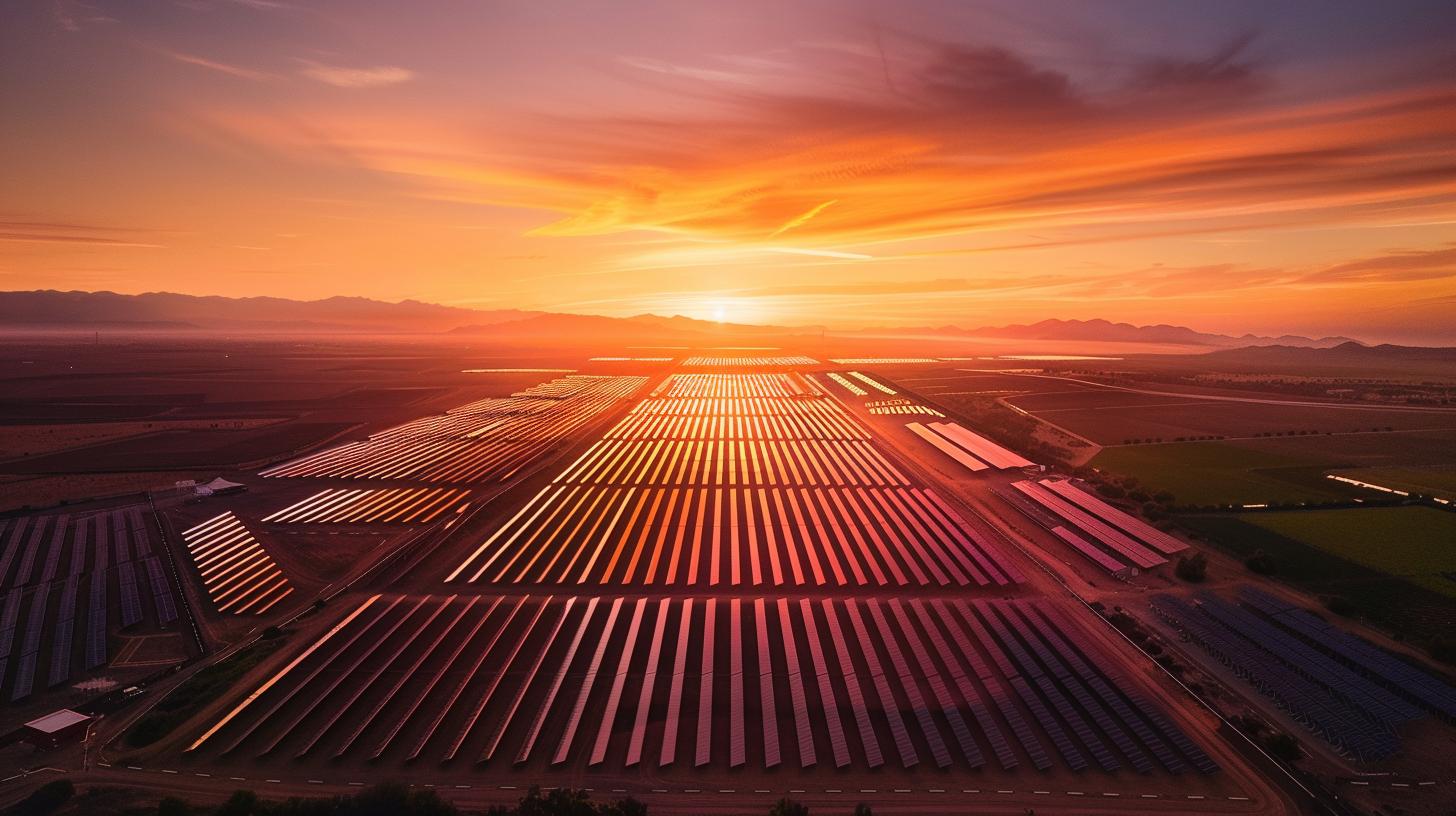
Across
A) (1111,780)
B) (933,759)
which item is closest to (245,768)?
(933,759)

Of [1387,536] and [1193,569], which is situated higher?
[1387,536]

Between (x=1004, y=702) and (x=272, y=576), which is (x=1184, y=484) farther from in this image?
(x=272, y=576)

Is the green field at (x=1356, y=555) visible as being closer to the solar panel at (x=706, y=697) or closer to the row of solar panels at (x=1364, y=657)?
the row of solar panels at (x=1364, y=657)

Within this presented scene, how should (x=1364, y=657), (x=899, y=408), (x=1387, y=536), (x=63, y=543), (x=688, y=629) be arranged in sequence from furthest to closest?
(x=899, y=408) → (x=63, y=543) → (x=1387, y=536) → (x=688, y=629) → (x=1364, y=657)

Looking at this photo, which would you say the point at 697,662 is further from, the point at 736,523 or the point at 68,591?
the point at 68,591

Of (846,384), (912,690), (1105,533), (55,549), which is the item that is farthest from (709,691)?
(846,384)

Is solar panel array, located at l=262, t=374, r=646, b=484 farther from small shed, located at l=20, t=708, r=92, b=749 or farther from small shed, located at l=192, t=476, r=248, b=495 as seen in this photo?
small shed, located at l=20, t=708, r=92, b=749

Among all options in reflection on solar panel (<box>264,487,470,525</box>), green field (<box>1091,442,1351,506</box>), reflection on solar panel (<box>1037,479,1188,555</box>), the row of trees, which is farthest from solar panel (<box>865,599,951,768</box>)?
reflection on solar panel (<box>264,487,470,525</box>)
